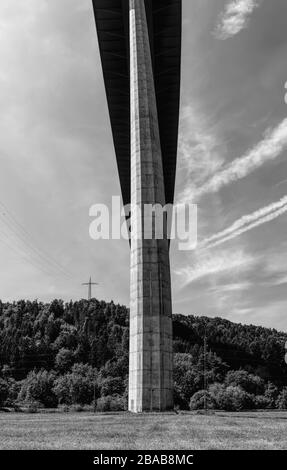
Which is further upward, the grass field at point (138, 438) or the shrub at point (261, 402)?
the grass field at point (138, 438)

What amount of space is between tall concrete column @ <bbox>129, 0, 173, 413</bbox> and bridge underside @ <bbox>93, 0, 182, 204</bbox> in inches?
687

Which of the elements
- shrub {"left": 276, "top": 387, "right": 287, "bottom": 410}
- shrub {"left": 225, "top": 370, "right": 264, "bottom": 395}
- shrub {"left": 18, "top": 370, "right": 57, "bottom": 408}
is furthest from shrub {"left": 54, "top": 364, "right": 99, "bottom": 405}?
shrub {"left": 276, "top": 387, "right": 287, "bottom": 410}

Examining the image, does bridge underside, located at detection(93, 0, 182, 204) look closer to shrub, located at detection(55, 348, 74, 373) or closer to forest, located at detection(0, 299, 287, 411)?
forest, located at detection(0, 299, 287, 411)

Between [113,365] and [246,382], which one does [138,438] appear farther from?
[113,365]

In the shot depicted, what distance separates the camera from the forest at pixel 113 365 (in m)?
127

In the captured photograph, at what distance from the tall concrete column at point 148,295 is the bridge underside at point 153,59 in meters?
17.5

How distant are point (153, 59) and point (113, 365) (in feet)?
391

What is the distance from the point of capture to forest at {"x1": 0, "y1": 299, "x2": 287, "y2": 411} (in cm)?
12699

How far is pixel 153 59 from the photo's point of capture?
170 ft

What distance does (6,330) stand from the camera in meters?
191

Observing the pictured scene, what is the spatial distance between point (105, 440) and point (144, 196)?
2086 cm

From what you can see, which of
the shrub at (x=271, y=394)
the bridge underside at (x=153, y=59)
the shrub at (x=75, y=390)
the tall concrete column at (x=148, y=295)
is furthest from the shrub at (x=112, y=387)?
the tall concrete column at (x=148, y=295)

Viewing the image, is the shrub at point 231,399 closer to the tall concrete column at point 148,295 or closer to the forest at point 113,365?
the forest at point 113,365
